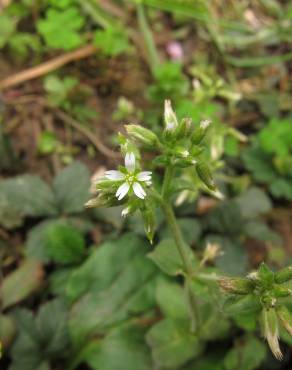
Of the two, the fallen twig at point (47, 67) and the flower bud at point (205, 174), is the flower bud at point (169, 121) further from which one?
the fallen twig at point (47, 67)

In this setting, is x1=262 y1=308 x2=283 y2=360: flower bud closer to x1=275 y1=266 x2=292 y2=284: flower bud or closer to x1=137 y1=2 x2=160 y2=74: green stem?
x1=275 y1=266 x2=292 y2=284: flower bud

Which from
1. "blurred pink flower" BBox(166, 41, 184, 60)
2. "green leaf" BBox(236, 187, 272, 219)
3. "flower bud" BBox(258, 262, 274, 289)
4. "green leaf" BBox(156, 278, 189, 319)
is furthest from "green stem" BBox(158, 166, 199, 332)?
"blurred pink flower" BBox(166, 41, 184, 60)

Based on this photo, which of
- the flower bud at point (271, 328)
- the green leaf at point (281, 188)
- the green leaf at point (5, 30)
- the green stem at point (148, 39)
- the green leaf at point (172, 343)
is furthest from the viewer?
the green stem at point (148, 39)

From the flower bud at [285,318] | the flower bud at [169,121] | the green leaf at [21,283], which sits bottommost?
the green leaf at [21,283]

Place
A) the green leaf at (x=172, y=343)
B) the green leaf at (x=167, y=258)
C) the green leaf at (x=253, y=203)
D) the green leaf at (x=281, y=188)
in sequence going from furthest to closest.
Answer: the green leaf at (x=281, y=188), the green leaf at (x=253, y=203), the green leaf at (x=172, y=343), the green leaf at (x=167, y=258)

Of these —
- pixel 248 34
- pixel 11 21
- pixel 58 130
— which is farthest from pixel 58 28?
pixel 248 34

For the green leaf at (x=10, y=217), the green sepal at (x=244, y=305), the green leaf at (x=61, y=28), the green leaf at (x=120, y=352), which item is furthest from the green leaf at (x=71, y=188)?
the green sepal at (x=244, y=305)

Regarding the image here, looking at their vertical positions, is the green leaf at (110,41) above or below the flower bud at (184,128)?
below

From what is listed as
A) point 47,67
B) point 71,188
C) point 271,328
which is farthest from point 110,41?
point 271,328

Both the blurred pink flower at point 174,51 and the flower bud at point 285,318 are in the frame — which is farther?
the blurred pink flower at point 174,51
